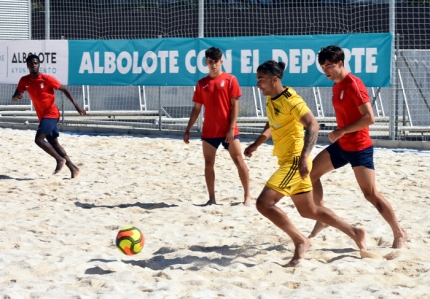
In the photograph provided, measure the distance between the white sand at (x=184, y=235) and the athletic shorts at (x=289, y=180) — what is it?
1.76 ft

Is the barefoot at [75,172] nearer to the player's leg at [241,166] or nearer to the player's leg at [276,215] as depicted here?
the player's leg at [241,166]

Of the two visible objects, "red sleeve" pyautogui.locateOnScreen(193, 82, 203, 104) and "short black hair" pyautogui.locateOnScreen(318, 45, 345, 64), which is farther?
"red sleeve" pyautogui.locateOnScreen(193, 82, 203, 104)

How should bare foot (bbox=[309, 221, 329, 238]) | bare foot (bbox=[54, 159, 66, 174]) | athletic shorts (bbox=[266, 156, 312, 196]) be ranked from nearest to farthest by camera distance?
athletic shorts (bbox=[266, 156, 312, 196])
bare foot (bbox=[309, 221, 329, 238])
bare foot (bbox=[54, 159, 66, 174])

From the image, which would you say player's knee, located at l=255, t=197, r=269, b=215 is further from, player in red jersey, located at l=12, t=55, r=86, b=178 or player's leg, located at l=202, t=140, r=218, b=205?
player in red jersey, located at l=12, t=55, r=86, b=178

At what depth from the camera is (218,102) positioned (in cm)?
799

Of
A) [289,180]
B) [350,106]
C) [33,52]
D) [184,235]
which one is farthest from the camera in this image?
[33,52]

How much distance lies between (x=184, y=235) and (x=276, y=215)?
1498 millimetres

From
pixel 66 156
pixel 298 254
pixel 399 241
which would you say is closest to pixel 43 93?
pixel 66 156

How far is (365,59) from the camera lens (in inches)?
484

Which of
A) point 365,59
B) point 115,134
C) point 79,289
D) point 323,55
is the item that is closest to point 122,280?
point 79,289

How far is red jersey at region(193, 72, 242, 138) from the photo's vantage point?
7941mm

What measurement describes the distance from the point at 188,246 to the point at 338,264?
4.36ft

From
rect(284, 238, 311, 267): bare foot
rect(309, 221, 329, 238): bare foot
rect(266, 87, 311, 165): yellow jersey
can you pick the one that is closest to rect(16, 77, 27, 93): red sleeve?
rect(309, 221, 329, 238): bare foot

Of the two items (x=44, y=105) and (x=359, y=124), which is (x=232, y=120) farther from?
(x=44, y=105)
